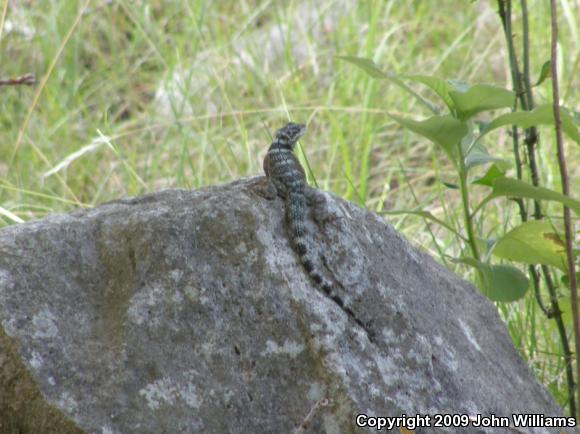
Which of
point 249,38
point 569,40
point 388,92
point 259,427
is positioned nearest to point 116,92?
point 249,38

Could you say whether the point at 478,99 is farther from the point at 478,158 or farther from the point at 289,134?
the point at 289,134

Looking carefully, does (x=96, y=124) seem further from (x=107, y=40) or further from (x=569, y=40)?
(x=569, y=40)

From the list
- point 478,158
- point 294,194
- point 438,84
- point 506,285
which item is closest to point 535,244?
point 506,285

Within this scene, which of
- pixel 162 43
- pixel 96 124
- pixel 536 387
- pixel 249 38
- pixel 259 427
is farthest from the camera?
pixel 249 38

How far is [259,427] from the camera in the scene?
2283mm

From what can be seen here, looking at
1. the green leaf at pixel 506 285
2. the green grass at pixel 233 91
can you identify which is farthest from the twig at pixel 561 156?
the green grass at pixel 233 91

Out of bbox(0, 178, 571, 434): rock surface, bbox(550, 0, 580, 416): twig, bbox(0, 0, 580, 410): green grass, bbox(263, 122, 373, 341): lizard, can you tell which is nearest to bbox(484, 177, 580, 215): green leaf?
bbox(550, 0, 580, 416): twig

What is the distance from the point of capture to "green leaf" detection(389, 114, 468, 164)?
2.79 metres

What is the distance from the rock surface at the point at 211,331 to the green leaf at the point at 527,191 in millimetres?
449

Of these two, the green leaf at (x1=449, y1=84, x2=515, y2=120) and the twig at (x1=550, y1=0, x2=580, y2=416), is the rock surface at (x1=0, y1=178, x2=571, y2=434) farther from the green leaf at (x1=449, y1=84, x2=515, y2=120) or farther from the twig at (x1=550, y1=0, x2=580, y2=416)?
the green leaf at (x1=449, y1=84, x2=515, y2=120)

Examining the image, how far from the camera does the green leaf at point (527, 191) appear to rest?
8.57 feet

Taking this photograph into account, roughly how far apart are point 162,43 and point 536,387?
175 inches

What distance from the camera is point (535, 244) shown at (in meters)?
2.94

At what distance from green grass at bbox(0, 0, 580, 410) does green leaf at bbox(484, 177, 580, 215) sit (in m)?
1.85
